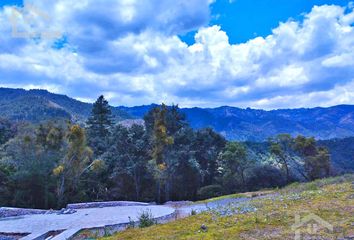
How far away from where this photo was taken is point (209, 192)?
3095cm

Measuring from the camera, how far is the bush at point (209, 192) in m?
30.8

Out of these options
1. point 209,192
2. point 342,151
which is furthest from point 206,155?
point 342,151

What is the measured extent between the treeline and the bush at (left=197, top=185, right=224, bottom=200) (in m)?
0.09

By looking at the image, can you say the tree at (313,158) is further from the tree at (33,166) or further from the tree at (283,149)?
the tree at (33,166)

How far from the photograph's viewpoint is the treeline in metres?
23.6

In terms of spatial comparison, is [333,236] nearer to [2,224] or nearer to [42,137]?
[2,224]

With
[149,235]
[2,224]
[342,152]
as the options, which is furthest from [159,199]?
[342,152]

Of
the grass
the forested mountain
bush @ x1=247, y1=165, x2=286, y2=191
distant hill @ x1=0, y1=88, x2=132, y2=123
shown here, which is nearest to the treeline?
bush @ x1=247, y1=165, x2=286, y2=191

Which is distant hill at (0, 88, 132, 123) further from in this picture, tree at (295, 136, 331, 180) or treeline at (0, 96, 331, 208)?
tree at (295, 136, 331, 180)

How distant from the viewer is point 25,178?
22.5 m

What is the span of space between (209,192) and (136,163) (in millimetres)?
7206

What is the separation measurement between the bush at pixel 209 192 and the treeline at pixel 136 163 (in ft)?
0.29

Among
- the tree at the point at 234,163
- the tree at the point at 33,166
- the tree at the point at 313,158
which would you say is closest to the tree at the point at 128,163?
the tree at the point at 33,166

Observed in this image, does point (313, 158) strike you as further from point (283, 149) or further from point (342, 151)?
point (342, 151)
